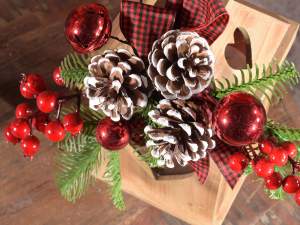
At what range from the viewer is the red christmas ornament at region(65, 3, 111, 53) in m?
0.57

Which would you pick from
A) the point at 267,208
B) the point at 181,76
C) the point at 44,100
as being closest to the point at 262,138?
the point at 181,76

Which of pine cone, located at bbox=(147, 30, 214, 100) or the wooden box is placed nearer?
pine cone, located at bbox=(147, 30, 214, 100)

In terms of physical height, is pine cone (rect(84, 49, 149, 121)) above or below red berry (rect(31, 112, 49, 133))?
above

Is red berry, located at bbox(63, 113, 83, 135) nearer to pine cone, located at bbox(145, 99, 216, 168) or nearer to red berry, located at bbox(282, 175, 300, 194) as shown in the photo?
pine cone, located at bbox(145, 99, 216, 168)

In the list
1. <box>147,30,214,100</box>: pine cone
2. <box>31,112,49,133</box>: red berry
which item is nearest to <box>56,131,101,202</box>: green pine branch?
<box>31,112,49,133</box>: red berry

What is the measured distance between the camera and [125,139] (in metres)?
0.57

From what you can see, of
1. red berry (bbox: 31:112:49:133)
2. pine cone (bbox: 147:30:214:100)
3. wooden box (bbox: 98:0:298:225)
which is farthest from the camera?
wooden box (bbox: 98:0:298:225)

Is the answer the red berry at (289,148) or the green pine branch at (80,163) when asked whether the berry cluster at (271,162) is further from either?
the green pine branch at (80,163)

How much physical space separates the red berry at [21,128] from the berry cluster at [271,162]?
0.26 metres

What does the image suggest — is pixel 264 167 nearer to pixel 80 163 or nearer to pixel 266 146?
pixel 266 146

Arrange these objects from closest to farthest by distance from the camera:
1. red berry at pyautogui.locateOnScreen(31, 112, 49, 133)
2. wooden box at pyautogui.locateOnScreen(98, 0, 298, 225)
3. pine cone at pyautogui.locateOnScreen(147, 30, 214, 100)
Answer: pine cone at pyautogui.locateOnScreen(147, 30, 214, 100), red berry at pyautogui.locateOnScreen(31, 112, 49, 133), wooden box at pyautogui.locateOnScreen(98, 0, 298, 225)

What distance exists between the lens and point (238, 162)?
0.56m

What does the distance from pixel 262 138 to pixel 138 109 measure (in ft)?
0.51

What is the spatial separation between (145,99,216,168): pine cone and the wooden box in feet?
0.86
